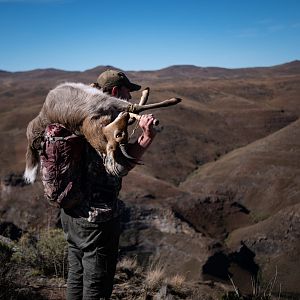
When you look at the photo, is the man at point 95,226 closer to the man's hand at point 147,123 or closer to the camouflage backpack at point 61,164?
the camouflage backpack at point 61,164

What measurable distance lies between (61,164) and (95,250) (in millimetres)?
641

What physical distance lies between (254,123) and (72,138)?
157 feet

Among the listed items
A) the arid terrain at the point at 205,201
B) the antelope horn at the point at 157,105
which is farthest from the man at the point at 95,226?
the arid terrain at the point at 205,201

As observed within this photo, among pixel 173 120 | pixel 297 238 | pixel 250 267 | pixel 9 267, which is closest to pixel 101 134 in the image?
pixel 9 267

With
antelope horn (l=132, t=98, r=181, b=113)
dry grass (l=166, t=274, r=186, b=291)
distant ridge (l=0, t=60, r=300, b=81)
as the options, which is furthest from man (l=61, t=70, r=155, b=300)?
distant ridge (l=0, t=60, r=300, b=81)

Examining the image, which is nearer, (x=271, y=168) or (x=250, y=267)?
(x=250, y=267)

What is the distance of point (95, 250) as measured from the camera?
3.14 meters

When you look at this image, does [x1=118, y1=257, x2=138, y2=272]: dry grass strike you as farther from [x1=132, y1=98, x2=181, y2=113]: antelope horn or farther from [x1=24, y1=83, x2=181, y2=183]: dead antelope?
[x1=132, y1=98, x2=181, y2=113]: antelope horn

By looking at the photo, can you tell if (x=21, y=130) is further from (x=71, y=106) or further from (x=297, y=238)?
(x=71, y=106)

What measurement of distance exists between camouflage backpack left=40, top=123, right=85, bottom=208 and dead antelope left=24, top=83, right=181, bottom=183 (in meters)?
0.09

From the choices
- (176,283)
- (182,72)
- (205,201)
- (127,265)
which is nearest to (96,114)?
(176,283)

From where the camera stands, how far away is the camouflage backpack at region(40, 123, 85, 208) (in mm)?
2875

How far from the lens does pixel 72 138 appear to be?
2857 mm

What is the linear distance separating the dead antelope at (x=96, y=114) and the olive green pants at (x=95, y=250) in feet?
2.14
